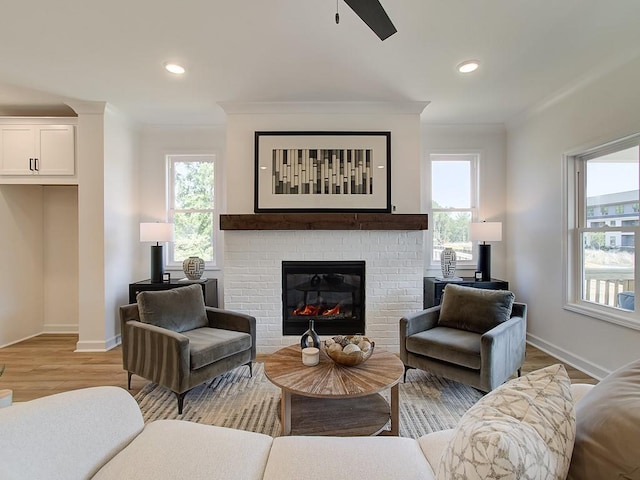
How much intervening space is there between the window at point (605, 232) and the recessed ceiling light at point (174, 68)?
3623 mm

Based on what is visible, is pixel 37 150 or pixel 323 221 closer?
pixel 323 221

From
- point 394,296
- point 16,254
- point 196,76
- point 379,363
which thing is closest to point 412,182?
point 394,296

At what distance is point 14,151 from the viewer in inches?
135

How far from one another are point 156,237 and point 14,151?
173 cm

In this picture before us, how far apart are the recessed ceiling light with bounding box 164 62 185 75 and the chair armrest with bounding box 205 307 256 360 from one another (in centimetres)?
209

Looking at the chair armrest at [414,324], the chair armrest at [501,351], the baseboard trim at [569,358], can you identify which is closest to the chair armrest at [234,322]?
the chair armrest at [414,324]

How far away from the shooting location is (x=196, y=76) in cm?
278

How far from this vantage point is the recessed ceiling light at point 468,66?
254 cm

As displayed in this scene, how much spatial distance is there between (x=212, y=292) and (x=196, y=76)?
7.48 ft

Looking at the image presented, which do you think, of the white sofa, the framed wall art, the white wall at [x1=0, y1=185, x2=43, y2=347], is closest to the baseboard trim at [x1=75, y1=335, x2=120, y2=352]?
the white wall at [x1=0, y1=185, x2=43, y2=347]

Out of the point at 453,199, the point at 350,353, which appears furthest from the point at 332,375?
the point at 453,199

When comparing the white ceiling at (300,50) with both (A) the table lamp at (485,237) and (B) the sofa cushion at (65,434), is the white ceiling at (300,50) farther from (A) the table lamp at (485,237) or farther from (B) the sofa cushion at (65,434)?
(B) the sofa cushion at (65,434)

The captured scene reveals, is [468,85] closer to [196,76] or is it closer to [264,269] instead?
[196,76]

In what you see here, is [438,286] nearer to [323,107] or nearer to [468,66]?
[468,66]
